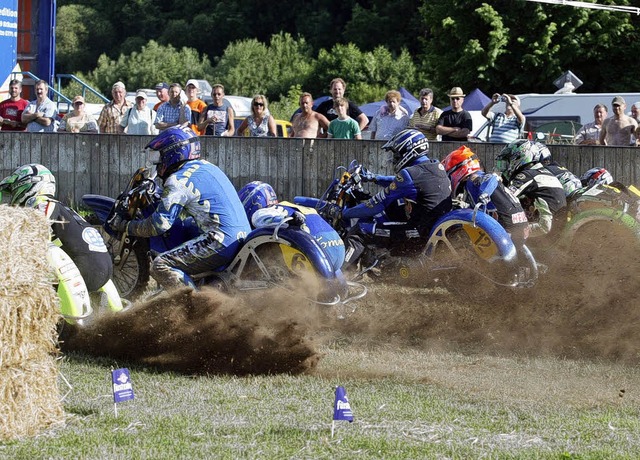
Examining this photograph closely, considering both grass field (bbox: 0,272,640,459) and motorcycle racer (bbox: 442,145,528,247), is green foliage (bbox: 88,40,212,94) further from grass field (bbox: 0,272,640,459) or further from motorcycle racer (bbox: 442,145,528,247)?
grass field (bbox: 0,272,640,459)

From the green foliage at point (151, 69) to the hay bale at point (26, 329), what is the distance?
69244mm

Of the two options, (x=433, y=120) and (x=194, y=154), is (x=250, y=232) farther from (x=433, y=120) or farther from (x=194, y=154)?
(x=433, y=120)

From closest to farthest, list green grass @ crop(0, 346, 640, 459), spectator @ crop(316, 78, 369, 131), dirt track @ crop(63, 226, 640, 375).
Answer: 1. green grass @ crop(0, 346, 640, 459)
2. dirt track @ crop(63, 226, 640, 375)
3. spectator @ crop(316, 78, 369, 131)

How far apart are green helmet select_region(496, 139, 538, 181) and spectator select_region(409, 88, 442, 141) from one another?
12.4 feet

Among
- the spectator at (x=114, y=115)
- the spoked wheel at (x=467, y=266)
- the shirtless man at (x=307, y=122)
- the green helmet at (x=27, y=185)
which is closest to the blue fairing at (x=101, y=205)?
the green helmet at (x=27, y=185)

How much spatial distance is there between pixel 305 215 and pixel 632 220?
11.3 feet

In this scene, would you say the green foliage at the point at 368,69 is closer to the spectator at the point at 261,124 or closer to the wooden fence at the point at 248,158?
the spectator at the point at 261,124

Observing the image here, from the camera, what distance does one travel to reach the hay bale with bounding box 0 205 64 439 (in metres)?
6.35

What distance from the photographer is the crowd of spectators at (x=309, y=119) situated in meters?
16.5

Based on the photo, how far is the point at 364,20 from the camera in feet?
253

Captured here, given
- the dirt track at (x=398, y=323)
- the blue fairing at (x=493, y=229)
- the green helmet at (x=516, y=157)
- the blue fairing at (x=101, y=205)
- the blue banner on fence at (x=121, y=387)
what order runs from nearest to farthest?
1. the blue banner on fence at (x=121, y=387)
2. the dirt track at (x=398, y=323)
3. the blue fairing at (x=493, y=229)
4. the blue fairing at (x=101, y=205)
5. the green helmet at (x=516, y=157)

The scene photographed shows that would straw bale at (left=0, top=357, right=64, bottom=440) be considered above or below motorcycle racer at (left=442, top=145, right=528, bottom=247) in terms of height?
below

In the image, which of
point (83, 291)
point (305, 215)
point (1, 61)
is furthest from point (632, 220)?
point (1, 61)

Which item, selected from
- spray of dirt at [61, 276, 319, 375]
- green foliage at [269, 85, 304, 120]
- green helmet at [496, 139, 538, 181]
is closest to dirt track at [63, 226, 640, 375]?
spray of dirt at [61, 276, 319, 375]
